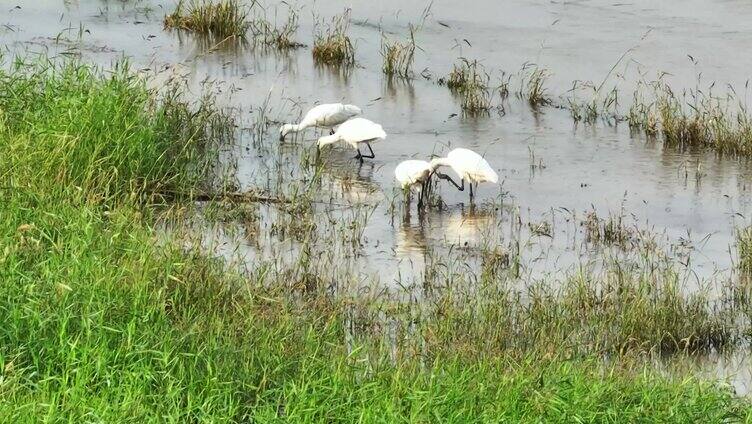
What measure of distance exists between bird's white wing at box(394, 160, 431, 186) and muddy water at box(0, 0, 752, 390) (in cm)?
23

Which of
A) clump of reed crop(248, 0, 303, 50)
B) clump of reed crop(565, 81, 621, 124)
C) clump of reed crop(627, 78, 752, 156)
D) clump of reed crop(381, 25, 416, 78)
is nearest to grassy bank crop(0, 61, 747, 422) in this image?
clump of reed crop(627, 78, 752, 156)

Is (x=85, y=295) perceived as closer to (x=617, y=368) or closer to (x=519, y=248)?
(x=617, y=368)

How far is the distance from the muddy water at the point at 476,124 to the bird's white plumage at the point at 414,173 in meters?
0.22

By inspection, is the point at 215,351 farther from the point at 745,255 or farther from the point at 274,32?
the point at 274,32

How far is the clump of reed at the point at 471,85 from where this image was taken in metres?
12.7

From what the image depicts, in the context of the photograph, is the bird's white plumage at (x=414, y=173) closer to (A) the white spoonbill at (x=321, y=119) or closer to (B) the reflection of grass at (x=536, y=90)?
(A) the white spoonbill at (x=321, y=119)

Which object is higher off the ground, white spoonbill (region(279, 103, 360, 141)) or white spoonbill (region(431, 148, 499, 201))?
white spoonbill (region(279, 103, 360, 141))

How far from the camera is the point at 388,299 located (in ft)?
24.8

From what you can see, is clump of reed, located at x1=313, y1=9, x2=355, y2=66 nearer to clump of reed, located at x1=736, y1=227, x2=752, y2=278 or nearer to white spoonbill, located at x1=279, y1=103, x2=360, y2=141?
white spoonbill, located at x1=279, y1=103, x2=360, y2=141

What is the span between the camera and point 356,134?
10.7 meters

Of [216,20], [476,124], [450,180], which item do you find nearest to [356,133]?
[450,180]

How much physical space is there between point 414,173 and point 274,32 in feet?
19.2

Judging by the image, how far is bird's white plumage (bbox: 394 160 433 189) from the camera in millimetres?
9570

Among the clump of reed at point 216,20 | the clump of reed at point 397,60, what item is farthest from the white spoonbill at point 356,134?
the clump of reed at point 216,20
